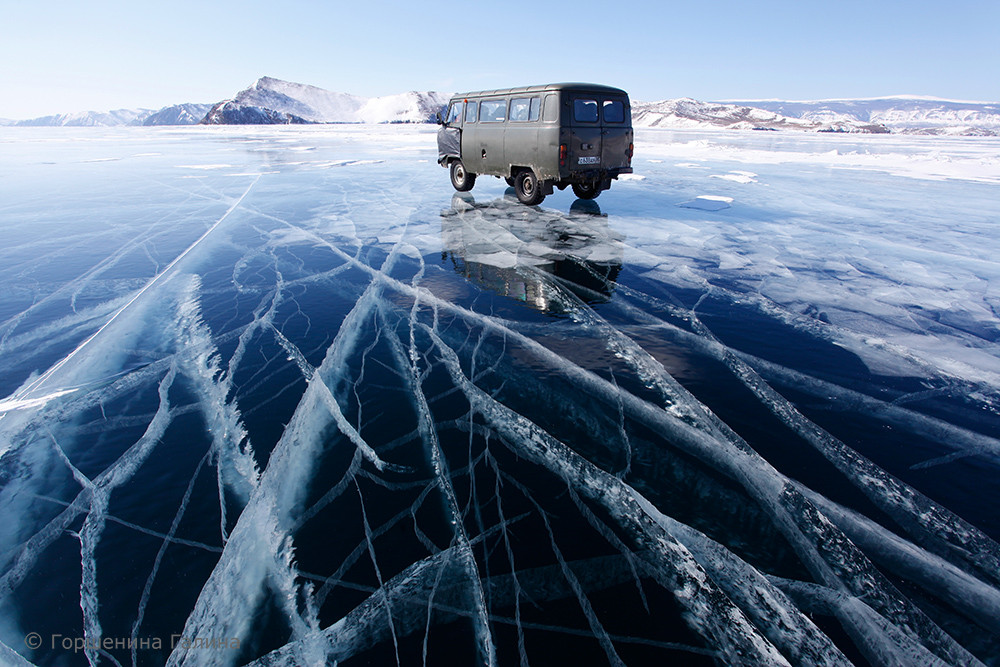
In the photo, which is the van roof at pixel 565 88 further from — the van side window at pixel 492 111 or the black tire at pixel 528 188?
the black tire at pixel 528 188

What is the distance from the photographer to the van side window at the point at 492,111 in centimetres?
951

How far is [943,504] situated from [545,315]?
3.09 m

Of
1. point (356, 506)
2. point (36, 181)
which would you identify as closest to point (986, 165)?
point (356, 506)

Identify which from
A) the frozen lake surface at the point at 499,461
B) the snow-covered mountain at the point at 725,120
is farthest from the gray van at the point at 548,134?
the snow-covered mountain at the point at 725,120

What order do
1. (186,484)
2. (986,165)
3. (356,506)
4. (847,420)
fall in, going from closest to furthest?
(356,506) → (186,484) → (847,420) → (986,165)

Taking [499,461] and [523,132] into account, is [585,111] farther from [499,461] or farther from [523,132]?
[499,461]

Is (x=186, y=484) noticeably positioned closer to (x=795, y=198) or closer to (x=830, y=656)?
(x=830, y=656)

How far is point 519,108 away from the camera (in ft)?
29.8

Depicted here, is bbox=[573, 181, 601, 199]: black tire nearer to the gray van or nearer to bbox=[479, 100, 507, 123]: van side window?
the gray van

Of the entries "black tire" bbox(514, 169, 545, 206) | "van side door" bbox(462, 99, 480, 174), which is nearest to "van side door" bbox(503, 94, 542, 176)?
"black tire" bbox(514, 169, 545, 206)

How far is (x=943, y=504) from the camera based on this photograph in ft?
8.06

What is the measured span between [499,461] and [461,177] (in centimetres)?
1003

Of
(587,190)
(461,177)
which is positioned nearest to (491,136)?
(461,177)

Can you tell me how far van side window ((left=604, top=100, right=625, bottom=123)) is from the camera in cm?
882
